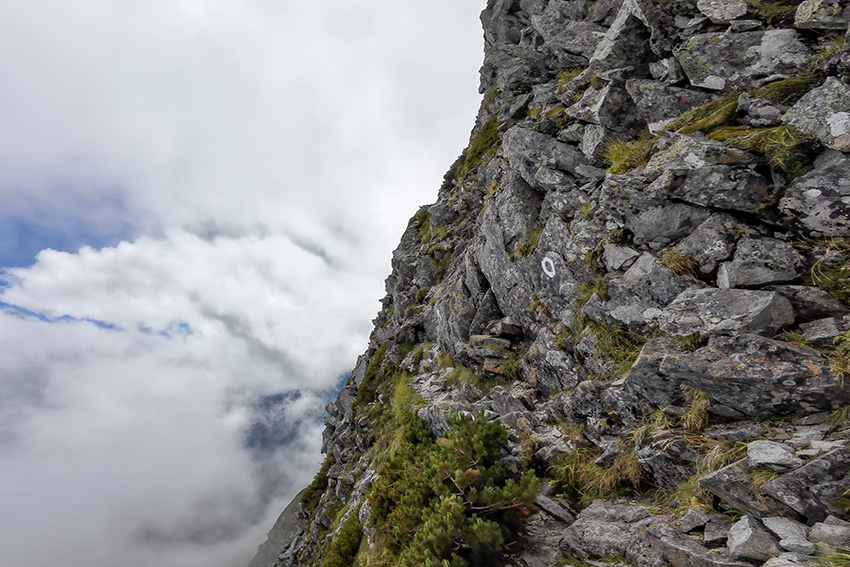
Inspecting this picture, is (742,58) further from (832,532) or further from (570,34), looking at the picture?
(832,532)

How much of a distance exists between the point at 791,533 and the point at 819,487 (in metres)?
0.70

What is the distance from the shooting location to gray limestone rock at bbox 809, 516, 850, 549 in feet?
13.7

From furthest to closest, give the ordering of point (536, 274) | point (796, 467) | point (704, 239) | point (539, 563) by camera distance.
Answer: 1. point (536, 274)
2. point (704, 239)
3. point (539, 563)
4. point (796, 467)

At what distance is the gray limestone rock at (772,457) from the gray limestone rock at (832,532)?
719 millimetres

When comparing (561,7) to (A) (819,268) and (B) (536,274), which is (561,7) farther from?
(A) (819,268)

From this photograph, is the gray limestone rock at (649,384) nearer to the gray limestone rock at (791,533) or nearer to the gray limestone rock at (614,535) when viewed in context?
the gray limestone rock at (614,535)

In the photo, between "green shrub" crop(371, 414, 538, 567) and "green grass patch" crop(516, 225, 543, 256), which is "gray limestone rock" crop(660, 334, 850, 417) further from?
"green grass patch" crop(516, 225, 543, 256)

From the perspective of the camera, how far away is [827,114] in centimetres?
691

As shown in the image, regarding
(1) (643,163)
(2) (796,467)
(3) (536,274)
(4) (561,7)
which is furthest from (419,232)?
(2) (796,467)

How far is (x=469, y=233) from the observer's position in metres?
26.4

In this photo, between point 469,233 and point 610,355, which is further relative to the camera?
point 469,233

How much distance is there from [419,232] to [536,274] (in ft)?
81.3

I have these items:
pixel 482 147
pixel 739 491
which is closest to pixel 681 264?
pixel 739 491

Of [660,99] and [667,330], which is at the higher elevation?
→ [660,99]
